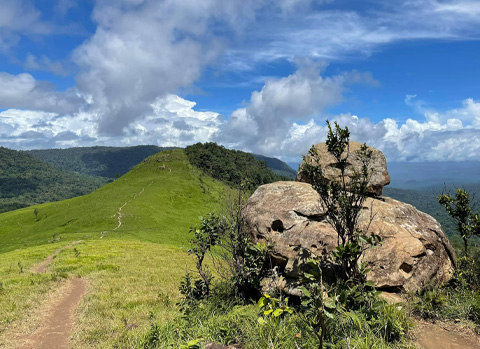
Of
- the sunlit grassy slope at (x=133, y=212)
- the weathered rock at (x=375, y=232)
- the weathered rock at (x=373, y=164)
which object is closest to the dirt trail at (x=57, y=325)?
the weathered rock at (x=375, y=232)

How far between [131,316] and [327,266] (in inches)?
396

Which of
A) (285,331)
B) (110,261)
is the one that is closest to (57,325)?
(285,331)

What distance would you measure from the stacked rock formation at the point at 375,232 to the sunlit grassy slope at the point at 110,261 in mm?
5826

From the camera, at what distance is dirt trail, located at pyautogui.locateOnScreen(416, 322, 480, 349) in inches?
297

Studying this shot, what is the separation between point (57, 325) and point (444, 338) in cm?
1574

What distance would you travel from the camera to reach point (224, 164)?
164 m

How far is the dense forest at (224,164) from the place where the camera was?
15300cm

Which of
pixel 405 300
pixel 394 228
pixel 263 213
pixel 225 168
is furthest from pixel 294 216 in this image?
pixel 225 168

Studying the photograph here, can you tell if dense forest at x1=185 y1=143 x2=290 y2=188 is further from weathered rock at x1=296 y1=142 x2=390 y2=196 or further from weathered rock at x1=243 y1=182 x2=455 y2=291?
weathered rock at x1=243 y1=182 x2=455 y2=291

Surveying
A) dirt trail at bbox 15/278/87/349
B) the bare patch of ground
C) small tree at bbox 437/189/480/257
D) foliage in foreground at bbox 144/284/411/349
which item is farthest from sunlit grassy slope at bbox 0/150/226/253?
foliage in foreground at bbox 144/284/411/349

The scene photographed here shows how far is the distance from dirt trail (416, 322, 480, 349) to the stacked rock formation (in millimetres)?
1906

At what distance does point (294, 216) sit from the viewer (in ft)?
41.4

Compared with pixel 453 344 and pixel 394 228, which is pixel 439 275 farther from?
pixel 453 344

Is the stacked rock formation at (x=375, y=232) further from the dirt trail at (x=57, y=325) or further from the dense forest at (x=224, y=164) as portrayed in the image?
Result: the dense forest at (x=224, y=164)
